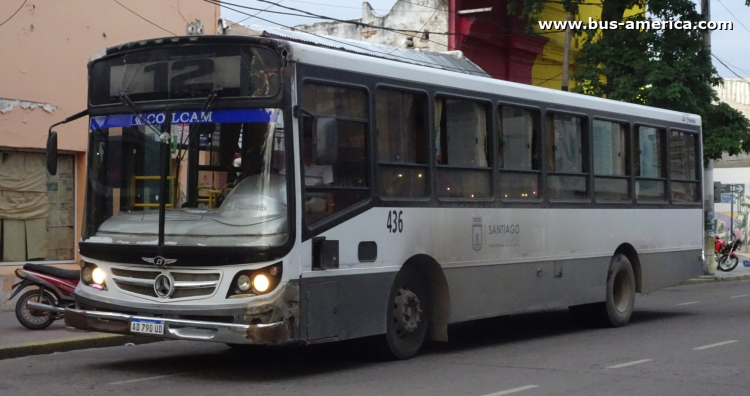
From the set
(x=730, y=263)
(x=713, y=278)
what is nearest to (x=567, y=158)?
(x=713, y=278)

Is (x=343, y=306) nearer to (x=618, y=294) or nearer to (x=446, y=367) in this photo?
(x=446, y=367)

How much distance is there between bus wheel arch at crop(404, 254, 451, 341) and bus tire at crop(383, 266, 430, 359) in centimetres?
10

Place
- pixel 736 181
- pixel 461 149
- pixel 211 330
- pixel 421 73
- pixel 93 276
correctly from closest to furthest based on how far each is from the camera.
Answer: pixel 211 330 < pixel 93 276 < pixel 421 73 < pixel 461 149 < pixel 736 181

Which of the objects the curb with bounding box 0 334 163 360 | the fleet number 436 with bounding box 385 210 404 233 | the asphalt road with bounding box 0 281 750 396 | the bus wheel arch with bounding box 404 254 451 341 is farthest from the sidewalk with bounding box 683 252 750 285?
the curb with bounding box 0 334 163 360

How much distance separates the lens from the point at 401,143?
1041cm

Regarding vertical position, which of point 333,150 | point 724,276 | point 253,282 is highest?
point 333,150

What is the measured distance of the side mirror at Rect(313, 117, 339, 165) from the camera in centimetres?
895

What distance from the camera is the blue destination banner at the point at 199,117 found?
350 inches

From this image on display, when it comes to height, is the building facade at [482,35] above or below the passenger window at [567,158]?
above

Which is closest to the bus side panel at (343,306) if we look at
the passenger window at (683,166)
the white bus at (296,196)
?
the white bus at (296,196)

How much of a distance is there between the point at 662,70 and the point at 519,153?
44.0 feet

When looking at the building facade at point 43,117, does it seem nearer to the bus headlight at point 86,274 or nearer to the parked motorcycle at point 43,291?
the parked motorcycle at point 43,291

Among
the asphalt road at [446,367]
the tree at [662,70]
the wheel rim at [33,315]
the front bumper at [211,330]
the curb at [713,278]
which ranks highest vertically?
the tree at [662,70]

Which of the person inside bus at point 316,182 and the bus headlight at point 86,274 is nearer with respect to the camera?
the person inside bus at point 316,182
